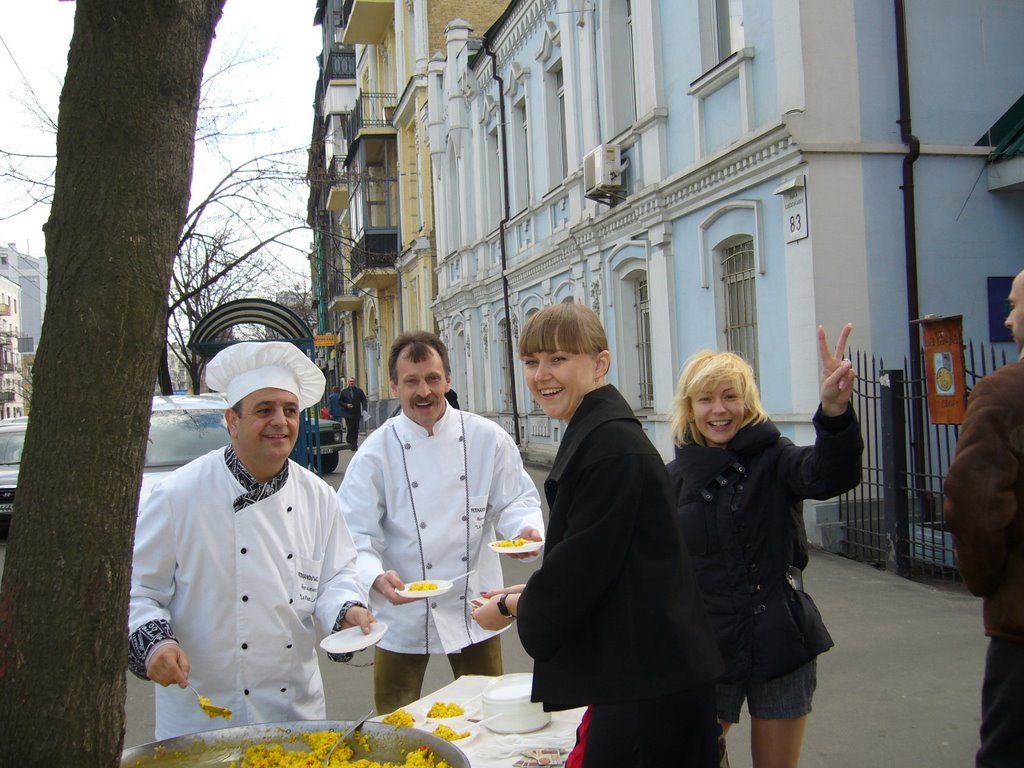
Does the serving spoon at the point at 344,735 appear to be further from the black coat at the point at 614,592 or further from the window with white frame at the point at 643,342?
the window with white frame at the point at 643,342

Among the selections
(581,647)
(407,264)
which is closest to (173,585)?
(581,647)

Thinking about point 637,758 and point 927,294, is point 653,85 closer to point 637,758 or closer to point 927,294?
point 927,294

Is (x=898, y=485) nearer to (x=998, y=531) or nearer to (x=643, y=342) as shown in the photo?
(x=998, y=531)

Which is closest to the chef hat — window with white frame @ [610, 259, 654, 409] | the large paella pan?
the large paella pan

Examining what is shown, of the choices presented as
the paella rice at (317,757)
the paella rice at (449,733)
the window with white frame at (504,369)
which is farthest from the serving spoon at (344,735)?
the window with white frame at (504,369)

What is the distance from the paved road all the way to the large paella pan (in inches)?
99.3

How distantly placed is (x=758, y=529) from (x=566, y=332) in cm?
→ 115

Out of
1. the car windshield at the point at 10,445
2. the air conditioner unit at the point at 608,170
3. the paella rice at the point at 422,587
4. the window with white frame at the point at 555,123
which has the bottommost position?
the paella rice at the point at 422,587

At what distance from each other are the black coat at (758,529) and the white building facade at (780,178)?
13.1 ft

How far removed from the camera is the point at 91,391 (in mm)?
1816

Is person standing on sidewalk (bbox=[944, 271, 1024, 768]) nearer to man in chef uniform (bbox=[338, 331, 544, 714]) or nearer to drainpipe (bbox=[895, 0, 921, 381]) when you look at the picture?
man in chef uniform (bbox=[338, 331, 544, 714])

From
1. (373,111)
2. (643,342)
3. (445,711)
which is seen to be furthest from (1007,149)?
(373,111)

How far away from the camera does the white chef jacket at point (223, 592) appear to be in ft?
9.75

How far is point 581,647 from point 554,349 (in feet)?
2.51
